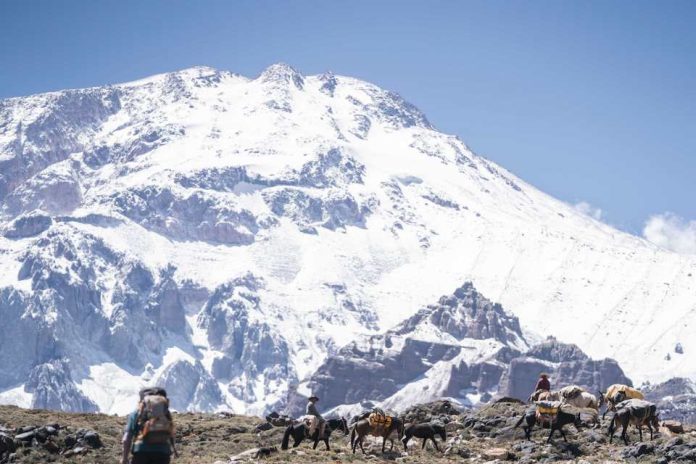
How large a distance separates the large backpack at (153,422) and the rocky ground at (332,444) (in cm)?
1669

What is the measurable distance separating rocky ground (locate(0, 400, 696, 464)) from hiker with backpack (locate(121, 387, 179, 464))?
54.5 ft

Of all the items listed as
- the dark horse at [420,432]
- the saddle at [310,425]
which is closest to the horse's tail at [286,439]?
the saddle at [310,425]

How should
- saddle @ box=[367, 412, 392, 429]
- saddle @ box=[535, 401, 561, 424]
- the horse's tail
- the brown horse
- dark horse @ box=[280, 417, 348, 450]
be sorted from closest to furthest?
the horse's tail
dark horse @ box=[280, 417, 348, 450]
the brown horse
saddle @ box=[367, 412, 392, 429]
saddle @ box=[535, 401, 561, 424]

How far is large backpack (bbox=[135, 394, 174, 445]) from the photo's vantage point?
37250 mm

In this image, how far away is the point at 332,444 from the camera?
6056 cm

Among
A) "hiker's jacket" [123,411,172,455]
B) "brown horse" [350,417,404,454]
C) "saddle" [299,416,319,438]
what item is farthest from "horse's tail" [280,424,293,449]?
"hiker's jacket" [123,411,172,455]

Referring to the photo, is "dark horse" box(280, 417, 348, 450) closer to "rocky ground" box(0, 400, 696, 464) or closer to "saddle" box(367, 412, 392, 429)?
"rocky ground" box(0, 400, 696, 464)

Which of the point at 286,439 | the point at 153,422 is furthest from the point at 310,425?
the point at 153,422

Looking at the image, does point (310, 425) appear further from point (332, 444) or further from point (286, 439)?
point (332, 444)

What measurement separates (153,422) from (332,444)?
24411mm

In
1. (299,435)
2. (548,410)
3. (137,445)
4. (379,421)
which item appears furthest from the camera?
(548,410)

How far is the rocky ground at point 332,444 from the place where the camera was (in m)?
55.0

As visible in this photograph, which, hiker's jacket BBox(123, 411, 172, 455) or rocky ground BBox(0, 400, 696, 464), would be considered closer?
hiker's jacket BBox(123, 411, 172, 455)

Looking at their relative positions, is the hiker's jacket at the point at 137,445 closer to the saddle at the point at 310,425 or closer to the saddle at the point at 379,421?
the saddle at the point at 310,425
